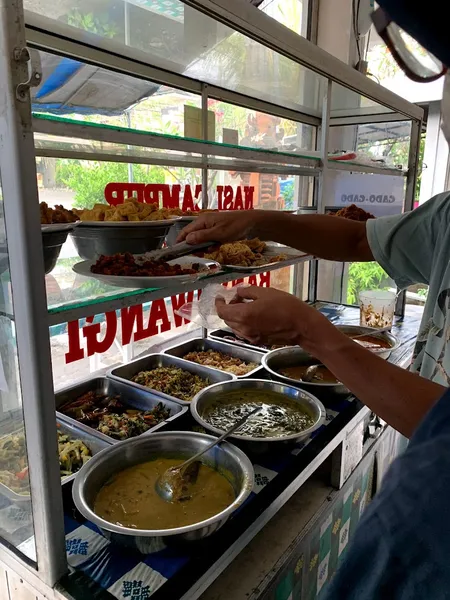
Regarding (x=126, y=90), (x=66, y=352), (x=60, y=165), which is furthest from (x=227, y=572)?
(x=126, y=90)

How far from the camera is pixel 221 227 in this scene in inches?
59.1

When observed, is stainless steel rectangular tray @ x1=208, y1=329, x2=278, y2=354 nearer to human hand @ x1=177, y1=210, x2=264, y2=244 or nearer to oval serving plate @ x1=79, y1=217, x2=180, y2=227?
human hand @ x1=177, y1=210, x2=264, y2=244

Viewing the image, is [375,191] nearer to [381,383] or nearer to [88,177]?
[88,177]

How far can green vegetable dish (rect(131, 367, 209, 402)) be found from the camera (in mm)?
1896

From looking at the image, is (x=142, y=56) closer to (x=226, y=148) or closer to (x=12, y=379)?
(x=226, y=148)

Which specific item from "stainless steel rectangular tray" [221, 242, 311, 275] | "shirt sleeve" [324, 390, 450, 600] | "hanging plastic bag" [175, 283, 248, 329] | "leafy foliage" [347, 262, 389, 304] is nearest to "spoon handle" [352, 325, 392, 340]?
"stainless steel rectangular tray" [221, 242, 311, 275]

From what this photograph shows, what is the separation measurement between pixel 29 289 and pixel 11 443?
426 millimetres

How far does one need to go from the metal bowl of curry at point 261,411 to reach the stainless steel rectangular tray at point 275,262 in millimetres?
513

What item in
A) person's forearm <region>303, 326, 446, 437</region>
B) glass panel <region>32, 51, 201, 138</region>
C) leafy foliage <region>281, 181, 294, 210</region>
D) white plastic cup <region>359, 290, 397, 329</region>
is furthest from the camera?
leafy foliage <region>281, 181, 294, 210</region>

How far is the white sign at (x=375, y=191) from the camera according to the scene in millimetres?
3078

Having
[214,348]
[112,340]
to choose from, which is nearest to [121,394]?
[112,340]

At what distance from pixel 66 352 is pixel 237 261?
3.02ft

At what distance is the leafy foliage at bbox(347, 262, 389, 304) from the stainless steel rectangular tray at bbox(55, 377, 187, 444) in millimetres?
2380

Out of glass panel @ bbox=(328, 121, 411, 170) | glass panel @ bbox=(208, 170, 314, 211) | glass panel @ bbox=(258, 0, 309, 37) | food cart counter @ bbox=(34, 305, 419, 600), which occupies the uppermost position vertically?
glass panel @ bbox=(258, 0, 309, 37)
